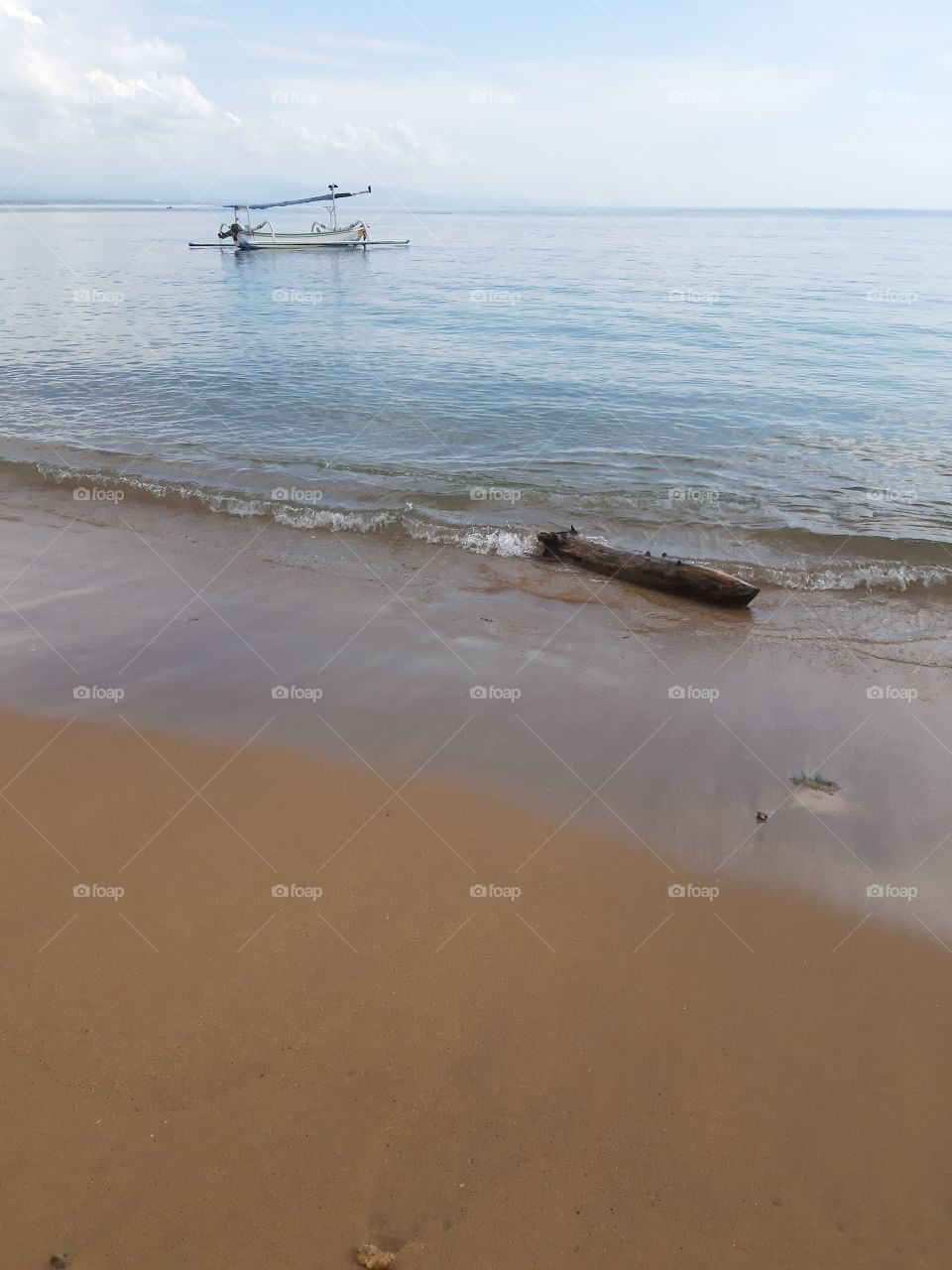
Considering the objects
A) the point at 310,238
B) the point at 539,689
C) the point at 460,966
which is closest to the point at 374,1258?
the point at 460,966

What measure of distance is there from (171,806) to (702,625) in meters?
5.93

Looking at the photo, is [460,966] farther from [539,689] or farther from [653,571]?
[653,571]

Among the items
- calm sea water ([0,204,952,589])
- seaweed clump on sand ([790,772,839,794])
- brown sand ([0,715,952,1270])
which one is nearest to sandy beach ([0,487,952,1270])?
brown sand ([0,715,952,1270])

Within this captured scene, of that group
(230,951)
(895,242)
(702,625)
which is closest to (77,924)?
(230,951)

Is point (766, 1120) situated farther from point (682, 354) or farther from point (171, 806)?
point (682, 354)

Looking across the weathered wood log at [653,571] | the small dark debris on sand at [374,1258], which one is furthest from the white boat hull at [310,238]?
the small dark debris on sand at [374,1258]

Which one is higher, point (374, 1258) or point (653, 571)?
point (653, 571)

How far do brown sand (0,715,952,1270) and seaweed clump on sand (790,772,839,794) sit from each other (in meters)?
1.29

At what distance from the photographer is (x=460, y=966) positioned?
4.52 m

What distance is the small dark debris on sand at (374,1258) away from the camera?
126 inches

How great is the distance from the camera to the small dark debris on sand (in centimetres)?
319

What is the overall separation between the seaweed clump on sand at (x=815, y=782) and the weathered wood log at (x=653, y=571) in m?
3.33

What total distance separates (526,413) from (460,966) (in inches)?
580

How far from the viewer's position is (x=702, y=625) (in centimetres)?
891
